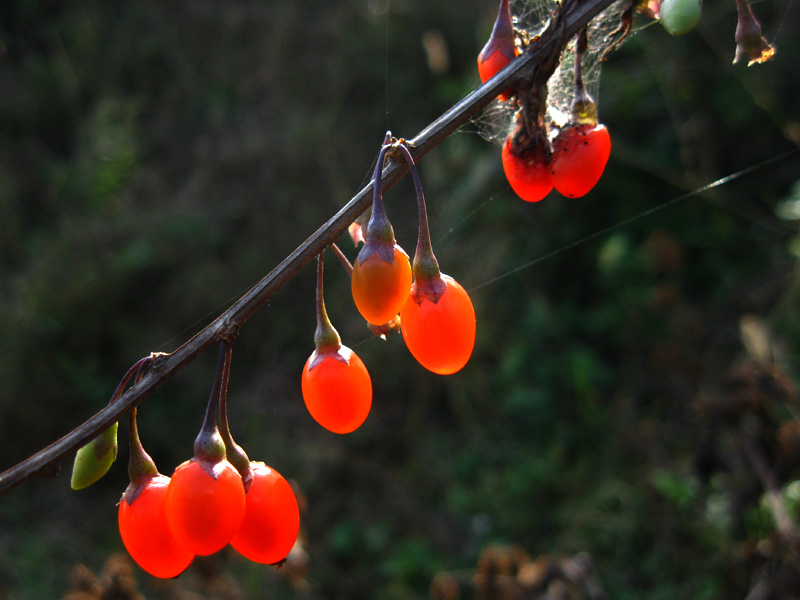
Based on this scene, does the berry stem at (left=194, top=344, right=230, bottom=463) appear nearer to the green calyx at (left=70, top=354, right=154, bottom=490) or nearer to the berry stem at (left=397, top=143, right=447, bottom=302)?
the green calyx at (left=70, top=354, right=154, bottom=490)

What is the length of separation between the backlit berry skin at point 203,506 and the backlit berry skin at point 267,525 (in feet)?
0.12

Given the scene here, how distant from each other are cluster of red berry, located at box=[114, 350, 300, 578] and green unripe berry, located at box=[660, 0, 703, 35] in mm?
760

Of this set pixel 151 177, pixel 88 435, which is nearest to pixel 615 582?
pixel 88 435

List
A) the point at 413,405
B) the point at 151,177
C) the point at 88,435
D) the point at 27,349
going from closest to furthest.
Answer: the point at 88,435, the point at 413,405, the point at 27,349, the point at 151,177

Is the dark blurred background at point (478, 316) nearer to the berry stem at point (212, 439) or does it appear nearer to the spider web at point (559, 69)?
the spider web at point (559, 69)

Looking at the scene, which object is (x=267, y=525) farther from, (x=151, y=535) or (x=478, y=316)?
(x=478, y=316)

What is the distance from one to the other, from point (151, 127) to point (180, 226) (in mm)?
1363

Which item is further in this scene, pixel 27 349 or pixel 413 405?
pixel 27 349

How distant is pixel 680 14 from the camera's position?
0.85 m

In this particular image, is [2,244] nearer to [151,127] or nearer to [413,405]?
[151,127]

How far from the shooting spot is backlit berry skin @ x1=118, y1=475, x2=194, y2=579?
2.63 feet

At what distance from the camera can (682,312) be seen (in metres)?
2.90

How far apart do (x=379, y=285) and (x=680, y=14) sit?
59 centimetres

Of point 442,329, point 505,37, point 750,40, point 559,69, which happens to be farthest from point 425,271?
point 559,69
